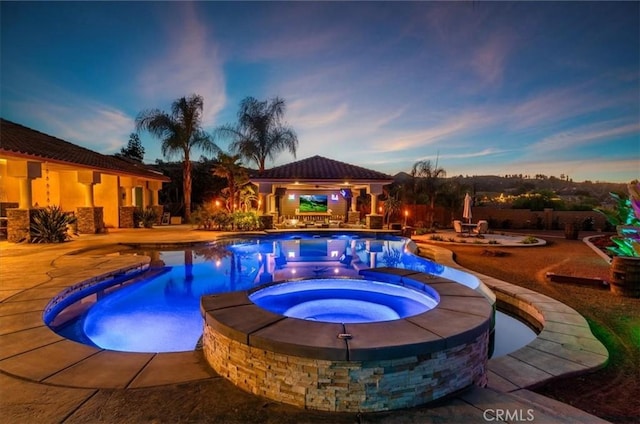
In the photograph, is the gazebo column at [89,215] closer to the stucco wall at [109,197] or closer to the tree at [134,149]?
the stucco wall at [109,197]

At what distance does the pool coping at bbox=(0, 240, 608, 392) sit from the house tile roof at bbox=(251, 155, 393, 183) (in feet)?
39.6

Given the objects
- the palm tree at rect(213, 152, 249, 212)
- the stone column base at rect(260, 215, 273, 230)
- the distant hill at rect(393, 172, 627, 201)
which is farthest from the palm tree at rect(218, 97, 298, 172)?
the distant hill at rect(393, 172, 627, 201)

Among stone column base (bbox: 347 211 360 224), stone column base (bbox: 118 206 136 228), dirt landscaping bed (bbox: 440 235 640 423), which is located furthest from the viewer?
stone column base (bbox: 347 211 360 224)

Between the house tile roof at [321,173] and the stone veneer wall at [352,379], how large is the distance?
13.8 m

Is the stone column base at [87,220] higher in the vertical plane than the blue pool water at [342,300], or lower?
higher

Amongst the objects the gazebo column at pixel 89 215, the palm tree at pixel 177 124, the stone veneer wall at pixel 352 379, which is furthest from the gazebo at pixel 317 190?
the stone veneer wall at pixel 352 379

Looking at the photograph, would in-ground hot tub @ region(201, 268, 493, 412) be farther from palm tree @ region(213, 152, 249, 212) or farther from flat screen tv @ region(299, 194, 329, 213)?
flat screen tv @ region(299, 194, 329, 213)

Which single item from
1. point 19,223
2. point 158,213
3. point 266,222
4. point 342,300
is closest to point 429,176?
point 266,222

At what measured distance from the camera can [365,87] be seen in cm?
1606

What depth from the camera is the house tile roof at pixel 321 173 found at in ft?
53.6

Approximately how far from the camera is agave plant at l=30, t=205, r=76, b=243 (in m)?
11.3

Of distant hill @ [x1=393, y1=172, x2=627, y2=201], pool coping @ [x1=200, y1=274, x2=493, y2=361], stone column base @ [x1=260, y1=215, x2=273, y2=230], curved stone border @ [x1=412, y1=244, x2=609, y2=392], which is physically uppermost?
distant hill @ [x1=393, y1=172, x2=627, y2=201]

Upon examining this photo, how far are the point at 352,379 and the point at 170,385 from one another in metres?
1.57

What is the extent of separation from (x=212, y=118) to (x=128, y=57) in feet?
39.9
